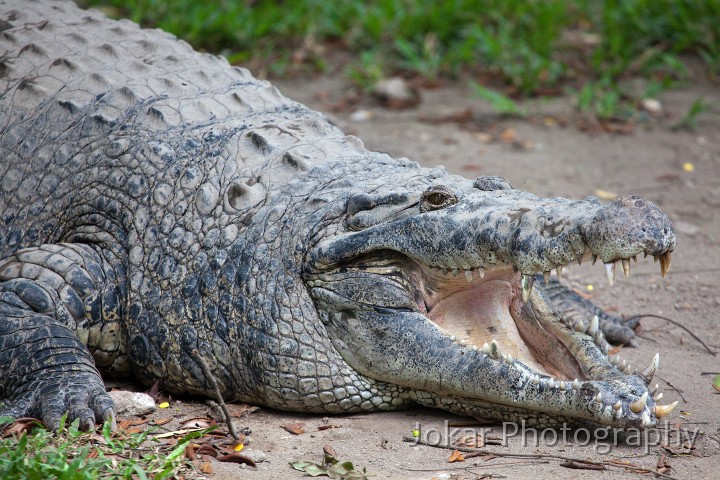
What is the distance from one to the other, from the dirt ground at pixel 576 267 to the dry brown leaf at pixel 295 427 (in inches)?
1.5

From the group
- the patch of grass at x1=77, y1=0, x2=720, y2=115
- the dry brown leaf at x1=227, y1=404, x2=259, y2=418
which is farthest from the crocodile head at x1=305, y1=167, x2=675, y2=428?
the patch of grass at x1=77, y1=0, x2=720, y2=115

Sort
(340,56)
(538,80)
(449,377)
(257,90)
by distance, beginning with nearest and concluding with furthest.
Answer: (449,377)
(257,90)
(538,80)
(340,56)

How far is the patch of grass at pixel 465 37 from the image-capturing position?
28.6 ft

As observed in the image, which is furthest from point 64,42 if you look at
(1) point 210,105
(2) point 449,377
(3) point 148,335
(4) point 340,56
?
(4) point 340,56

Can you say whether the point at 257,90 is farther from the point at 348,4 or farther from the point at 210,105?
the point at 348,4

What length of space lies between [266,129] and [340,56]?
4796 mm

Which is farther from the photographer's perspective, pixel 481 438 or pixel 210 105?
pixel 210 105

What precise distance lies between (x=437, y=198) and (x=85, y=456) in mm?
1721

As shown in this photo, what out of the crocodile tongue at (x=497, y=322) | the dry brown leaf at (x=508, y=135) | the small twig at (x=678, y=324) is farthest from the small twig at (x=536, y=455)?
the dry brown leaf at (x=508, y=135)

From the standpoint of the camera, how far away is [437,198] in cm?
391

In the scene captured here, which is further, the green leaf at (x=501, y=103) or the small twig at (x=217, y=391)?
the green leaf at (x=501, y=103)

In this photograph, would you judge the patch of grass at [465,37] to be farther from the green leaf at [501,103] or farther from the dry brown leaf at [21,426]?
the dry brown leaf at [21,426]

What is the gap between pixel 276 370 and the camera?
406 centimetres

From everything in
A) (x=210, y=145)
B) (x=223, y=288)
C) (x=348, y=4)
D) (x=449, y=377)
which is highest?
(x=348, y=4)
